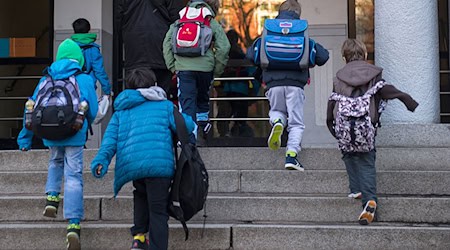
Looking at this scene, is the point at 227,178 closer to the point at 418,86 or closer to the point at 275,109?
the point at 275,109

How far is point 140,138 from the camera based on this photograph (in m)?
5.54

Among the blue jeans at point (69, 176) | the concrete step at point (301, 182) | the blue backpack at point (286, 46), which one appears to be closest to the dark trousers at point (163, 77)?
the concrete step at point (301, 182)

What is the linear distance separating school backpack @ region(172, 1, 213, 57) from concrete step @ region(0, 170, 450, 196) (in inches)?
50.3

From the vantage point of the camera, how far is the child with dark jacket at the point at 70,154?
6043mm

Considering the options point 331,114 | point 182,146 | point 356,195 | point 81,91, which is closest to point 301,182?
point 356,195

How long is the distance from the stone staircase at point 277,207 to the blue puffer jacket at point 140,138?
89cm

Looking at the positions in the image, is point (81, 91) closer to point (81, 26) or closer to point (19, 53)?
point (81, 26)

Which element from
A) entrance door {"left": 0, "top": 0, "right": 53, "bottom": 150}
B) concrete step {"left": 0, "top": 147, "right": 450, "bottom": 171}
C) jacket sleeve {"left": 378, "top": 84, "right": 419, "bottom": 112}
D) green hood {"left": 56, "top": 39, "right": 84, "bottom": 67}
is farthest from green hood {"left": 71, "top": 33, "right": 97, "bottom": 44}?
jacket sleeve {"left": 378, "top": 84, "right": 419, "bottom": 112}

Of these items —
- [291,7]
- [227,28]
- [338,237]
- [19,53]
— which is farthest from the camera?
[19,53]

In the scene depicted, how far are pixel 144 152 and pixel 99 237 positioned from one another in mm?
1178

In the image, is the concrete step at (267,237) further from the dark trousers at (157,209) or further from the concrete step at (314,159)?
the concrete step at (314,159)

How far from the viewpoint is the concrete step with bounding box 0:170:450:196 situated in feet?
22.3

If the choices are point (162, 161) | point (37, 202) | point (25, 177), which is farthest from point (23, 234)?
point (162, 161)

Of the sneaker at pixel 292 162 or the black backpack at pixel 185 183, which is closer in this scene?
the black backpack at pixel 185 183
